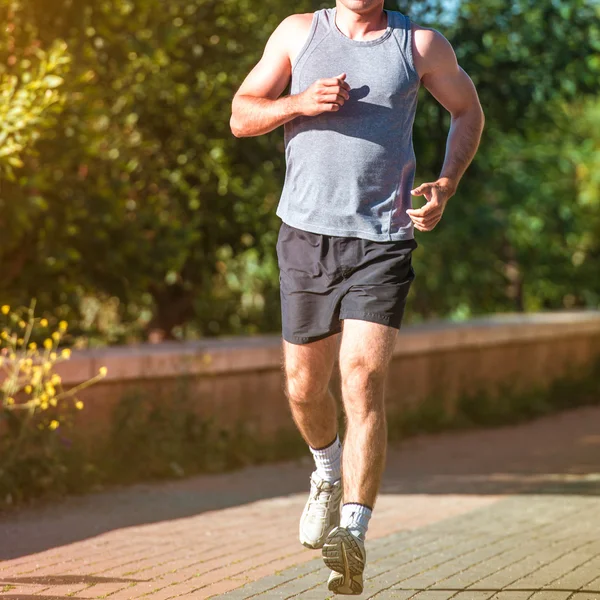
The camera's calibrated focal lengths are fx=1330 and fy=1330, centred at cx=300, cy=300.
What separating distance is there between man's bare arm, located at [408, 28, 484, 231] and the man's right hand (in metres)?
0.36

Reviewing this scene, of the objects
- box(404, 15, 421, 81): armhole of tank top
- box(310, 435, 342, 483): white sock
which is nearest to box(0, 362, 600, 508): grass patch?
box(310, 435, 342, 483): white sock

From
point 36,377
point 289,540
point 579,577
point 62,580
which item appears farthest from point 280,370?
point 62,580

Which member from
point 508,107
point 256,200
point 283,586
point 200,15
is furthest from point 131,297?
point 283,586

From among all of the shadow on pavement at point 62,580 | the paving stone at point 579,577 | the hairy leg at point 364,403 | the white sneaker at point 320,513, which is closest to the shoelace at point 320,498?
the white sneaker at point 320,513

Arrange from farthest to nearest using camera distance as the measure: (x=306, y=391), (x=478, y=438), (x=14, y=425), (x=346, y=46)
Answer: (x=478, y=438), (x=14, y=425), (x=306, y=391), (x=346, y=46)

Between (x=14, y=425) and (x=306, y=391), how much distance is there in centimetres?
291

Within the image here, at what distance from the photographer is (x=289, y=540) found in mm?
6098

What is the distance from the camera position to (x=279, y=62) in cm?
462

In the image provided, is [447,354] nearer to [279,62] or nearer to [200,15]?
[200,15]

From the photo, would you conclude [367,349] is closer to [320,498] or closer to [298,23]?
[320,498]

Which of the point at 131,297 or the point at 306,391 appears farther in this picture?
the point at 131,297

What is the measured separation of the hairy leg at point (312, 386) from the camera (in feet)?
15.4

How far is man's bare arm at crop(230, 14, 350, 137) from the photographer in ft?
14.5

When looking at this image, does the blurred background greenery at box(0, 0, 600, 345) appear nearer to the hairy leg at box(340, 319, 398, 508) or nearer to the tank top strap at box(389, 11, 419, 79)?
the tank top strap at box(389, 11, 419, 79)
